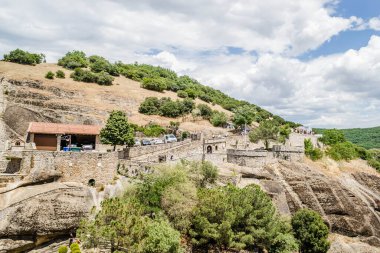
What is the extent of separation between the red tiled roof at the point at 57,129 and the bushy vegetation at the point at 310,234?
26998mm

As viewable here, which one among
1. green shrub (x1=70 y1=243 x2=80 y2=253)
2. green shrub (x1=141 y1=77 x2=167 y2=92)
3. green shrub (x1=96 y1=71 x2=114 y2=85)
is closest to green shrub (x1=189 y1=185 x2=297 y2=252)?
green shrub (x1=70 y1=243 x2=80 y2=253)

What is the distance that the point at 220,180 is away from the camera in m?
44.2

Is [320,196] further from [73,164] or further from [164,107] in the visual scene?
[164,107]

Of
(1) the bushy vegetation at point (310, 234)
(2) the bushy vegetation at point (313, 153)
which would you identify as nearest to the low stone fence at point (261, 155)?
(2) the bushy vegetation at point (313, 153)

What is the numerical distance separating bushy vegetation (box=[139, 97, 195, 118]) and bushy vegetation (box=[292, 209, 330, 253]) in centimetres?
4310

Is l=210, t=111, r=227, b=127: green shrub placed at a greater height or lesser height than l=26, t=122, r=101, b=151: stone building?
greater

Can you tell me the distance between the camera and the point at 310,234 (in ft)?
135

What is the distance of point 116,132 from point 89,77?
4265 cm

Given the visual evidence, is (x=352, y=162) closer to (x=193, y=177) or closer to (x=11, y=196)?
(x=193, y=177)

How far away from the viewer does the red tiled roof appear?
116ft

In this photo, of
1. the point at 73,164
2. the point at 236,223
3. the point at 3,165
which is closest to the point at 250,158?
the point at 236,223

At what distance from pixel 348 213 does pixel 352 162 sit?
19.2m

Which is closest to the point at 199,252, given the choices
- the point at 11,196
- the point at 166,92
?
the point at 11,196

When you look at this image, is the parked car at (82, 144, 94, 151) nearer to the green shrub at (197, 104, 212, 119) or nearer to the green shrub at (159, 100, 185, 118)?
the green shrub at (159, 100, 185, 118)
